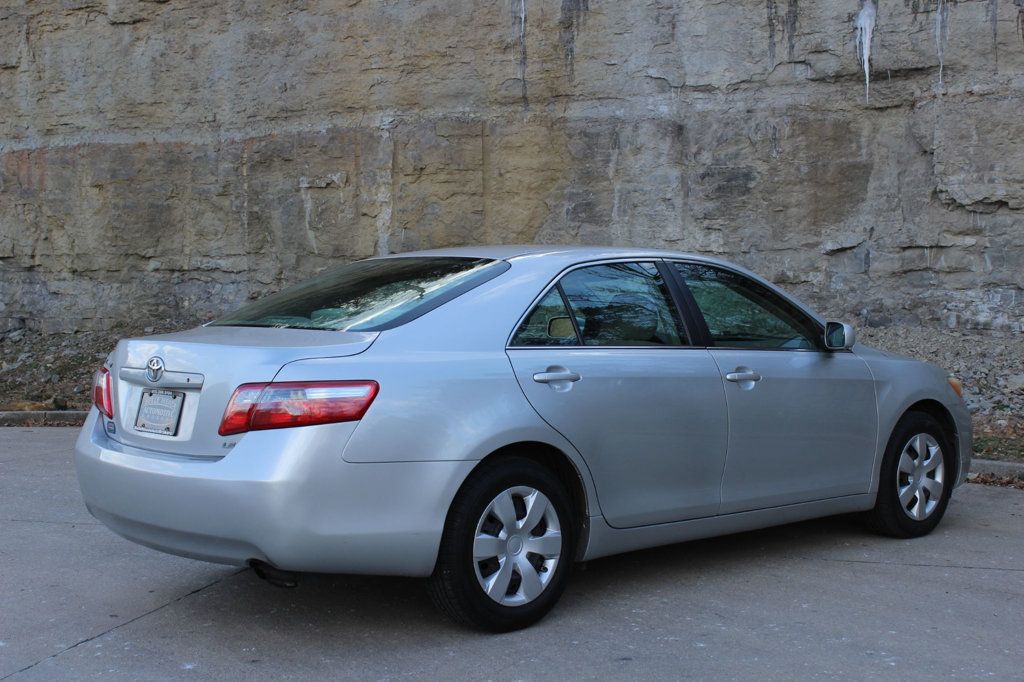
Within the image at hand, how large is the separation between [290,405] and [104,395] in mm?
1143

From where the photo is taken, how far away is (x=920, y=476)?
20.6 ft

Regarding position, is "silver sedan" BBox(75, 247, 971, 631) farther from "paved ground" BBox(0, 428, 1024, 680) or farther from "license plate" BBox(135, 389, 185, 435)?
"paved ground" BBox(0, 428, 1024, 680)

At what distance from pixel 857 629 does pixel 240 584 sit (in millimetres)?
2755

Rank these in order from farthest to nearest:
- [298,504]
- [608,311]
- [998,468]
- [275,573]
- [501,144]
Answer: [501,144]
[998,468]
[608,311]
[275,573]
[298,504]

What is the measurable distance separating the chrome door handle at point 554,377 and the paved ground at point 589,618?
1.00m

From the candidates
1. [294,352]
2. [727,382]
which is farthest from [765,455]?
[294,352]

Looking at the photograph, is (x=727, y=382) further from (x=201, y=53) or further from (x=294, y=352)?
(x=201, y=53)

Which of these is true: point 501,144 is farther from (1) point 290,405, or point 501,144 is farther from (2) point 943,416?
(1) point 290,405

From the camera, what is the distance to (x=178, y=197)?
15.7m

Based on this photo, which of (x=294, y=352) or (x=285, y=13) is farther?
(x=285, y=13)

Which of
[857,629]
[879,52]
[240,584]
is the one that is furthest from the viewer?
[879,52]

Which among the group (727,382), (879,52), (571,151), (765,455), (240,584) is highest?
(879,52)

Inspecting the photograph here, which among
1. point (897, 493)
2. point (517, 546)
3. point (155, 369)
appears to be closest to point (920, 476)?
point (897, 493)

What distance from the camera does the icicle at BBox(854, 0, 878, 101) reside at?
12.8 meters
